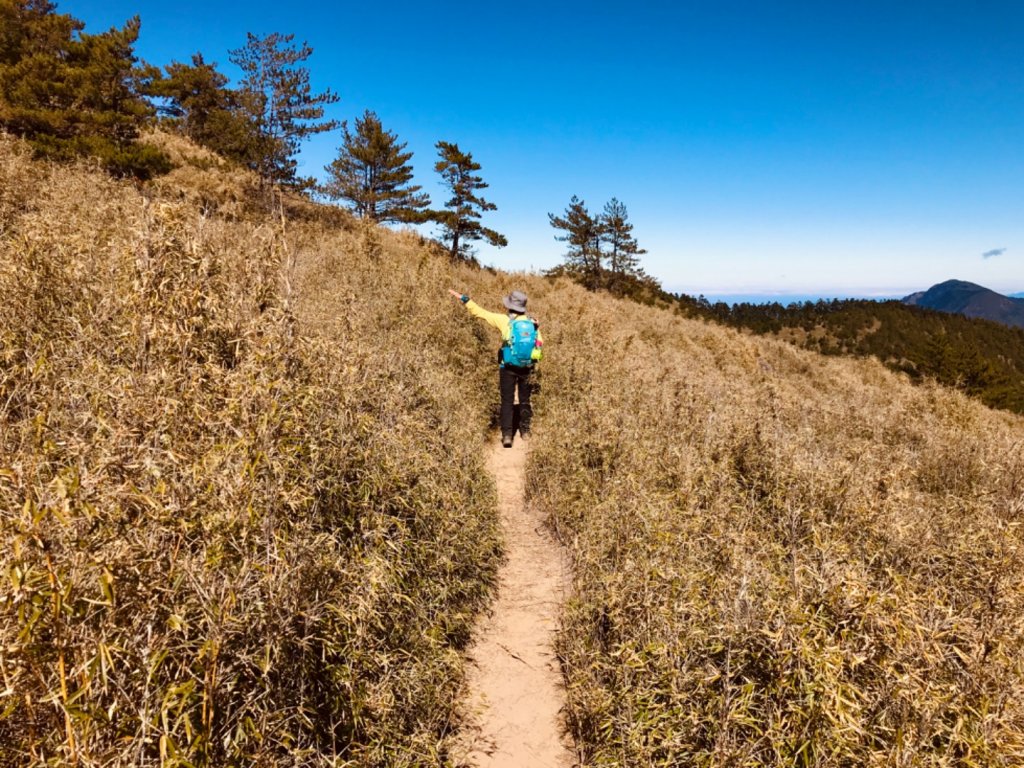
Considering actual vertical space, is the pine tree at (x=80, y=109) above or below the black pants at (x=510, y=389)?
above

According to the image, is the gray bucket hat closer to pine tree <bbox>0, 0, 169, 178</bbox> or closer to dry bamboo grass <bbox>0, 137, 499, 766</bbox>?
dry bamboo grass <bbox>0, 137, 499, 766</bbox>

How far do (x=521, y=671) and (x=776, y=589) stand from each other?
242 centimetres

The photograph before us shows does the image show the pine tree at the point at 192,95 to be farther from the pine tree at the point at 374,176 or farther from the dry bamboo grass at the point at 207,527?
the dry bamboo grass at the point at 207,527

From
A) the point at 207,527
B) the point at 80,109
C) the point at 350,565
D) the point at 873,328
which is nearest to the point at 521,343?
the point at 350,565

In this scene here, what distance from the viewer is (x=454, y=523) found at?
4.88m

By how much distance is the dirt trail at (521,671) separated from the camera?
12.1ft

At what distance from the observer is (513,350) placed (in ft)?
28.7

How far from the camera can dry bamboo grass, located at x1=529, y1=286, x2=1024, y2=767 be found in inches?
110

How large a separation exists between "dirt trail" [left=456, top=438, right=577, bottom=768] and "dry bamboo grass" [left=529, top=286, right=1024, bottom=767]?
26cm

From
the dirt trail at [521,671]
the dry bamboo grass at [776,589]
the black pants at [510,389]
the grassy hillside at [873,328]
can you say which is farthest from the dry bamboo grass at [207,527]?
the grassy hillside at [873,328]

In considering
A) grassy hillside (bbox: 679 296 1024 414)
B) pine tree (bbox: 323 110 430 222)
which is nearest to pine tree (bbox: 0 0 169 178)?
pine tree (bbox: 323 110 430 222)

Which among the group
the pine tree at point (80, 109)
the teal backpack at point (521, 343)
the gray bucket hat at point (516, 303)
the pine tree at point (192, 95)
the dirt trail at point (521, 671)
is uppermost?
the pine tree at point (192, 95)

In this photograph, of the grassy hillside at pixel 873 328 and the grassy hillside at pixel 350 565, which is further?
the grassy hillside at pixel 873 328

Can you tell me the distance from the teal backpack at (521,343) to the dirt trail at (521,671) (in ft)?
11.1
